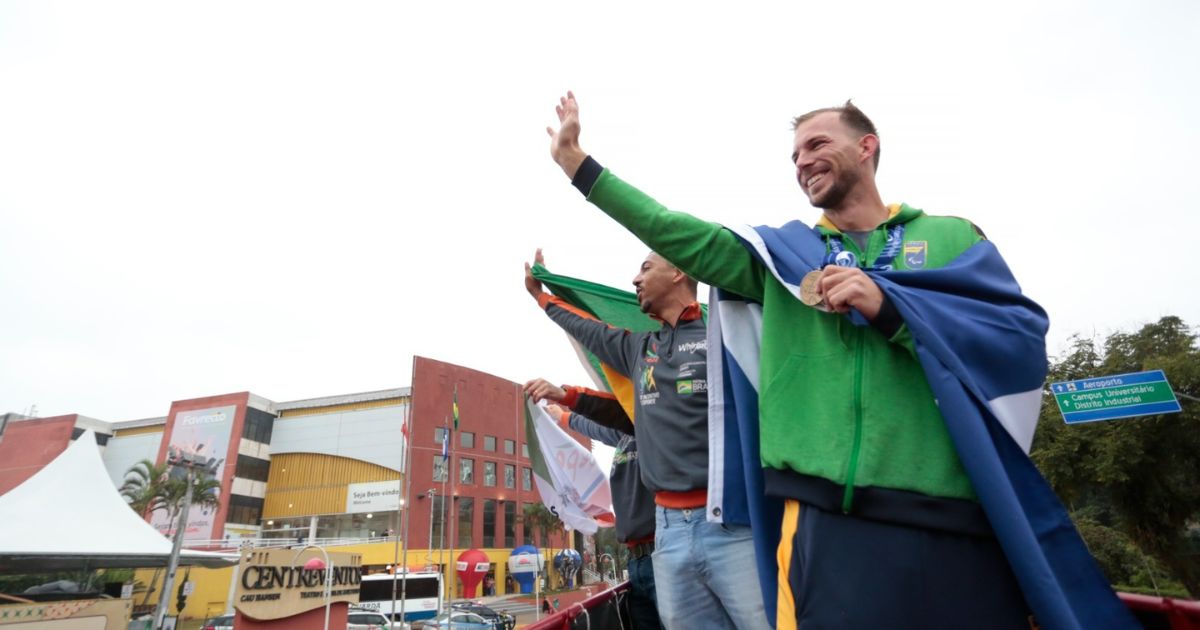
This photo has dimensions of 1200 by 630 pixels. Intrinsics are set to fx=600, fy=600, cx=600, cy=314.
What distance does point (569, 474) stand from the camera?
5.09 metres

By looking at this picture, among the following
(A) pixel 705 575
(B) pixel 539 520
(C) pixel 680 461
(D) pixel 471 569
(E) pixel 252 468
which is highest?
(E) pixel 252 468

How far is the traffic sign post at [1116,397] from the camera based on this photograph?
36.9 ft

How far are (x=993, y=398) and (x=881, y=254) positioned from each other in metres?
0.48

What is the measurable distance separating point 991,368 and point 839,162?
2.29 feet

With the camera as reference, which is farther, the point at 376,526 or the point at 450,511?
the point at 376,526

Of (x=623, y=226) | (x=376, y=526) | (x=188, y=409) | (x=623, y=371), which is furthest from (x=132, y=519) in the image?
(x=188, y=409)

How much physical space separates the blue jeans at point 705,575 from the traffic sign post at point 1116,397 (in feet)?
43.5

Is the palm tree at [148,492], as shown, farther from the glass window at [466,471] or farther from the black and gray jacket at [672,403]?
the black and gray jacket at [672,403]

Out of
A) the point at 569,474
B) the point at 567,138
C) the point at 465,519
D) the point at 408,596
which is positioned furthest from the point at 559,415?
→ the point at 465,519

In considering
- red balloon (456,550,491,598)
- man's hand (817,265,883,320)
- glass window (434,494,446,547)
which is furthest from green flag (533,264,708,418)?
red balloon (456,550,491,598)

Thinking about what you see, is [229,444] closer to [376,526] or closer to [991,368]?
[376,526]

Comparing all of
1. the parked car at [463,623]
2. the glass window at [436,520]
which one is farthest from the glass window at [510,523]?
the parked car at [463,623]

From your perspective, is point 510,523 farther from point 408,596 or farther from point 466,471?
point 408,596

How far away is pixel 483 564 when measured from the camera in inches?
1674
